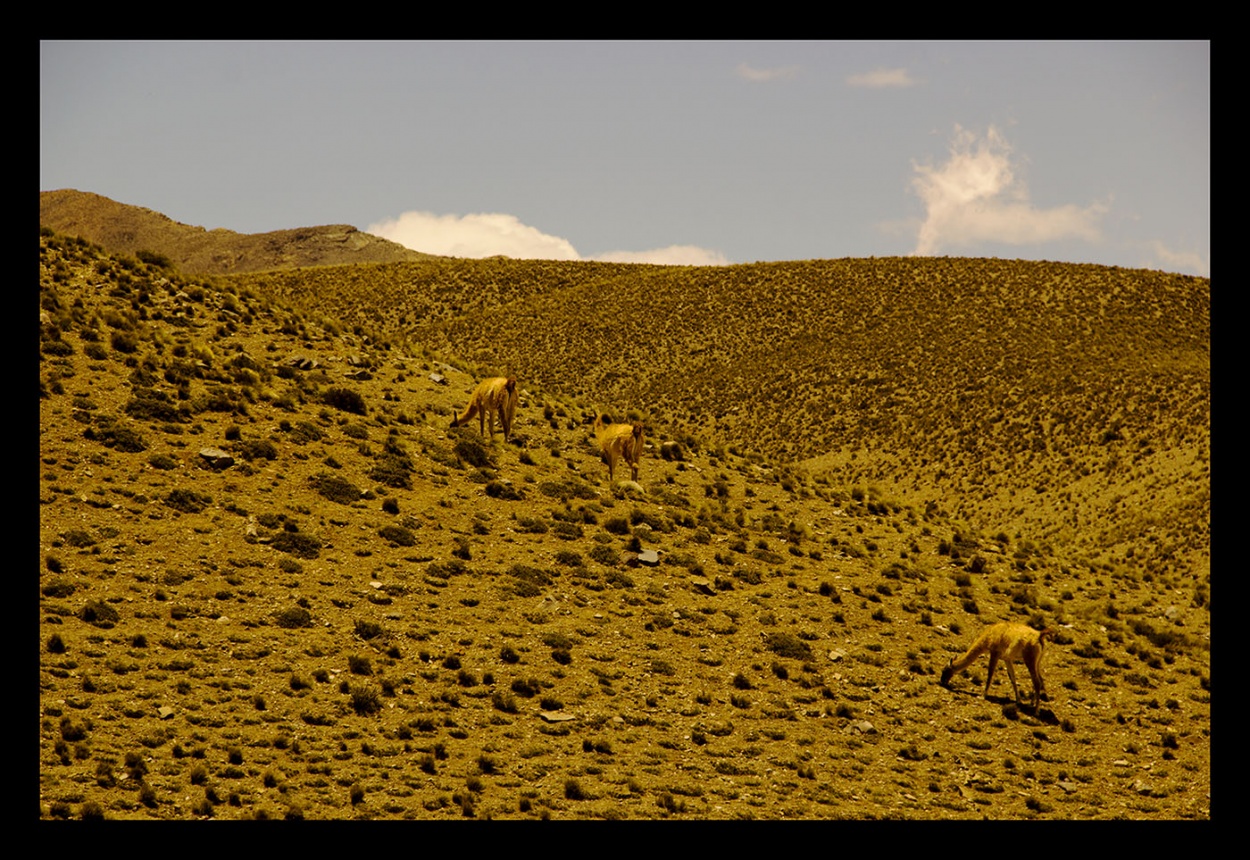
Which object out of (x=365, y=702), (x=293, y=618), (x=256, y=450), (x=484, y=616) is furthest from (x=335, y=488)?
(x=365, y=702)

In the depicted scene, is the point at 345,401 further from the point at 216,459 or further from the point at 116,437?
the point at 116,437

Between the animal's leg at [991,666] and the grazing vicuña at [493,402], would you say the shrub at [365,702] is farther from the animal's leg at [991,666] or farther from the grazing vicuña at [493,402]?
the grazing vicuña at [493,402]

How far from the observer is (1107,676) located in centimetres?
2462

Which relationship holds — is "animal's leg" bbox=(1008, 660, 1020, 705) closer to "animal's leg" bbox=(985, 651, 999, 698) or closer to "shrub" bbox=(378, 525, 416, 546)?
"animal's leg" bbox=(985, 651, 999, 698)

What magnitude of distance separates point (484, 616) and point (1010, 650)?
10965 millimetres

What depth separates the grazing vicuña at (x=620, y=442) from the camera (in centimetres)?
3031

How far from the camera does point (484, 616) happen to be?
2291 centimetres

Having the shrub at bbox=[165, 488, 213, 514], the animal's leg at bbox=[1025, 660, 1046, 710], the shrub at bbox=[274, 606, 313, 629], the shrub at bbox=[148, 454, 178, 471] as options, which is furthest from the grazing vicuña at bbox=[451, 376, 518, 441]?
the animal's leg at bbox=[1025, 660, 1046, 710]

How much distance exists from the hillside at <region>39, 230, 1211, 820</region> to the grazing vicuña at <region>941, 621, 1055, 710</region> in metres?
0.58

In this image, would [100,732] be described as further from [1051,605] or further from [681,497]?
[1051,605]

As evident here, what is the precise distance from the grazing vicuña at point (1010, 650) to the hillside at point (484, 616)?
0.58 meters

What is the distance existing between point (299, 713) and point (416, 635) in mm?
3692

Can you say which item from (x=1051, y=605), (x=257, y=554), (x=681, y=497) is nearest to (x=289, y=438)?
(x=257, y=554)

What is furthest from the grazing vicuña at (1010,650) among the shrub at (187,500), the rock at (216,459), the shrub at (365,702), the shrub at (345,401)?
the shrub at (345,401)
